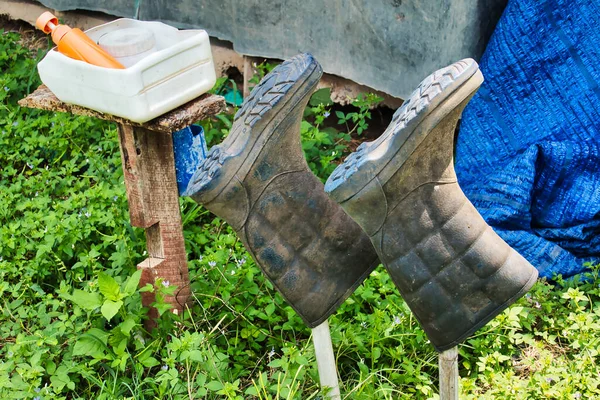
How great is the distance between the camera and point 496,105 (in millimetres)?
3605

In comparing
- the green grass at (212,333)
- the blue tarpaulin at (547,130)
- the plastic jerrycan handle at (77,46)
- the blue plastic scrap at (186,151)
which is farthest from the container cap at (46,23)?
the blue tarpaulin at (547,130)

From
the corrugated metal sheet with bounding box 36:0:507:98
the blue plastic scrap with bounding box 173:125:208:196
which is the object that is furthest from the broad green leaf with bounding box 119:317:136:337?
the corrugated metal sheet with bounding box 36:0:507:98

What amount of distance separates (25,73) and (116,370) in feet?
8.54

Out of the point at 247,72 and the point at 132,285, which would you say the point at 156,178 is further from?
the point at 247,72

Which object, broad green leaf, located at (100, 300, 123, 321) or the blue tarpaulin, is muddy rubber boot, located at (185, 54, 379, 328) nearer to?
broad green leaf, located at (100, 300, 123, 321)

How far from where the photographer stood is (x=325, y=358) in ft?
8.32

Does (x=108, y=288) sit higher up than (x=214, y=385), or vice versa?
(x=108, y=288)

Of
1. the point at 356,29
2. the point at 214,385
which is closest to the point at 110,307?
the point at 214,385

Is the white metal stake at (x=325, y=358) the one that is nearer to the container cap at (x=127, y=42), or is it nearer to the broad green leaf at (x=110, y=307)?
the broad green leaf at (x=110, y=307)

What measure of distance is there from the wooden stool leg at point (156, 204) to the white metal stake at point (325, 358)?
2.67 ft

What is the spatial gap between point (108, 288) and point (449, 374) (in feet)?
3.92

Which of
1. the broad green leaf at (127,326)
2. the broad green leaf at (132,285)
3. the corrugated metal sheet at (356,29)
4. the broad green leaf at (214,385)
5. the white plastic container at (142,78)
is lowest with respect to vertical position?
the broad green leaf at (214,385)

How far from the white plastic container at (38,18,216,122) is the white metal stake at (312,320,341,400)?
3.04 ft

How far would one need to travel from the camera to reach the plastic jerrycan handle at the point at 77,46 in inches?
106
